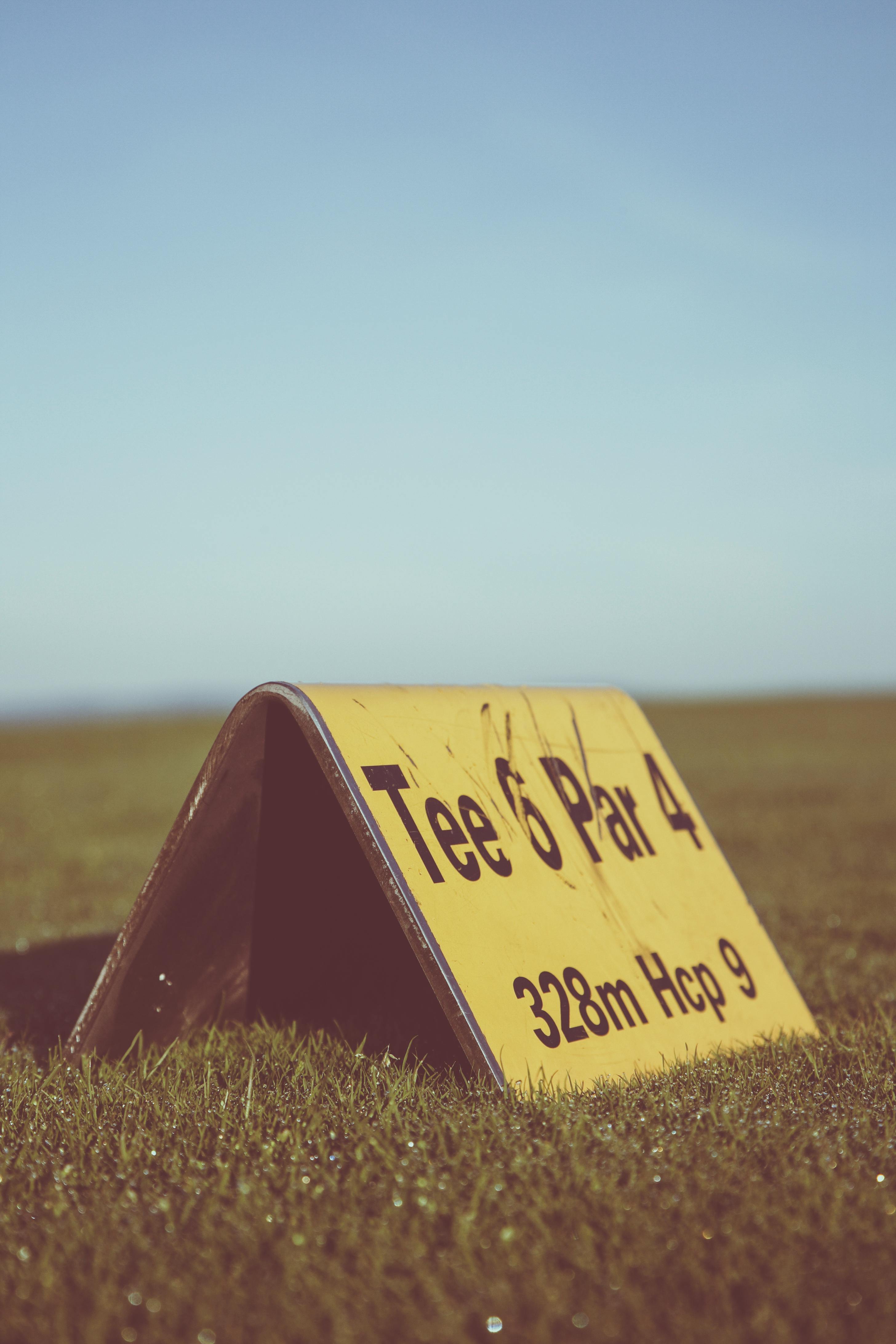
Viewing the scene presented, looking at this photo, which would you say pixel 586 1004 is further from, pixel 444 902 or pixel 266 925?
pixel 266 925

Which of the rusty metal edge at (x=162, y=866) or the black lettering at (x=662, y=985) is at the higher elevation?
the rusty metal edge at (x=162, y=866)

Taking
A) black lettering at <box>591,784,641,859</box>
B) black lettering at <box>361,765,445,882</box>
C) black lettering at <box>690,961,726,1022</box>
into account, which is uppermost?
Answer: black lettering at <box>361,765,445,882</box>

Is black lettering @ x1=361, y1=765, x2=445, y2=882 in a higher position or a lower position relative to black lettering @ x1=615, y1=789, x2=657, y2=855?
higher

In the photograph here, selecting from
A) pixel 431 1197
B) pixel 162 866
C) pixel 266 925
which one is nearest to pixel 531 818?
pixel 266 925

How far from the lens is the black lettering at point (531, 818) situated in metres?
3.30

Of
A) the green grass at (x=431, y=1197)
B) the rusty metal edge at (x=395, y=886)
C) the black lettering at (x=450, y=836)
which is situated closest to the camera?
the green grass at (x=431, y=1197)

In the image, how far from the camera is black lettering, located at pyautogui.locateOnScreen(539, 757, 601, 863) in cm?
349

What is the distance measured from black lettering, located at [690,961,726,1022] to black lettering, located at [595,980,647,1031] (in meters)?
0.36

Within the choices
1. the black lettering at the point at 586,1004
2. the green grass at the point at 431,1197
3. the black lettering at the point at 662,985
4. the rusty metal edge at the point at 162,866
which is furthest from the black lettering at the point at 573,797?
the rusty metal edge at the point at 162,866

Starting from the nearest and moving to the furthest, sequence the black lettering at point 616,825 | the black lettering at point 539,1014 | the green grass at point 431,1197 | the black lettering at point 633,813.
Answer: the green grass at point 431,1197 → the black lettering at point 539,1014 → the black lettering at point 616,825 → the black lettering at point 633,813

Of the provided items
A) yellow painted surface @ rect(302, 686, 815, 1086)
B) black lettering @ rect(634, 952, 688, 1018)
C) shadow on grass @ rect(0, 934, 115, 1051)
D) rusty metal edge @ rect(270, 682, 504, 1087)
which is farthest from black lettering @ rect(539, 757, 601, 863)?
shadow on grass @ rect(0, 934, 115, 1051)

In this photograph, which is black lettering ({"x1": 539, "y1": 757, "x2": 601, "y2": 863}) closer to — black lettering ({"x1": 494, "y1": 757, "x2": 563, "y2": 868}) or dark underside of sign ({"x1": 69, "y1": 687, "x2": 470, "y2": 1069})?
black lettering ({"x1": 494, "y1": 757, "x2": 563, "y2": 868})

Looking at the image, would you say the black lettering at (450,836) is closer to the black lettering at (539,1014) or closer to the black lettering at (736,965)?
the black lettering at (539,1014)

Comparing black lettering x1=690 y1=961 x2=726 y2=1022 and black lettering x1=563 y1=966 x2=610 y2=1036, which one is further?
black lettering x1=690 y1=961 x2=726 y2=1022
